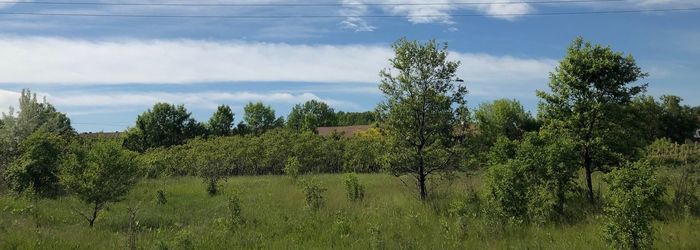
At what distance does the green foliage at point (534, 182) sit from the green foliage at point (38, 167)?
15.0 metres

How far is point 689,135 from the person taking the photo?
6119 centimetres

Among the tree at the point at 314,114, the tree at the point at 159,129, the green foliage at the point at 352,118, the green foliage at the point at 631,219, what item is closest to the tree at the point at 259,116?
the tree at the point at 314,114

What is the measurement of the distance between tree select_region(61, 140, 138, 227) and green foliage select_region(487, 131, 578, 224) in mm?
9348

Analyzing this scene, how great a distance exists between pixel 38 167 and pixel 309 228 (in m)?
12.2

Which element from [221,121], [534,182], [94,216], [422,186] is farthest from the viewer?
[221,121]

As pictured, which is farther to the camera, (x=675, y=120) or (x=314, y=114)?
(x=314, y=114)

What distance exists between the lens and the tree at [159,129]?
193 feet

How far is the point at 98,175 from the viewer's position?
42.9 feet

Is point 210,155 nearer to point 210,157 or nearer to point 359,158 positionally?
point 210,157

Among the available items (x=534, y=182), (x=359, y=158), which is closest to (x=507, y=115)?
(x=359, y=158)

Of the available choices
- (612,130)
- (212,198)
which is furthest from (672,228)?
(212,198)

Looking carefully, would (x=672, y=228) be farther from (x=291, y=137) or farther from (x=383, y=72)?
(x=291, y=137)

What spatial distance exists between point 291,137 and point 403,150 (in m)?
21.7

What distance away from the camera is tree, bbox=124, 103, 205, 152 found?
5886cm
